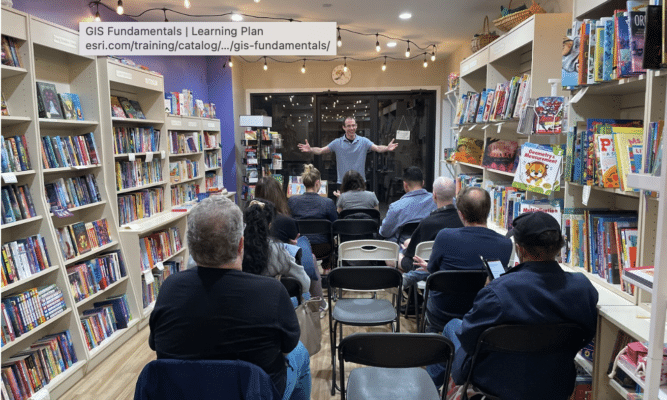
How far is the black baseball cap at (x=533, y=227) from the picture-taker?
179 cm

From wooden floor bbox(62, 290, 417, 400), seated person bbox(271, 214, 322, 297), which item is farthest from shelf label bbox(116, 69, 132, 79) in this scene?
wooden floor bbox(62, 290, 417, 400)

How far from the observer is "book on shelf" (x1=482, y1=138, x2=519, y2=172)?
12.9 feet

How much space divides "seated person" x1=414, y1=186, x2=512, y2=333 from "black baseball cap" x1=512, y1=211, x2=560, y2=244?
0.63 meters

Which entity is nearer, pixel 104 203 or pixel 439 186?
pixel 439 186

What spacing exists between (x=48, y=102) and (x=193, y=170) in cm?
277

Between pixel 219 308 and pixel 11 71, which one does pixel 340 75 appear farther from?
pixel 219 308

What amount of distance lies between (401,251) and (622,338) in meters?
1.94

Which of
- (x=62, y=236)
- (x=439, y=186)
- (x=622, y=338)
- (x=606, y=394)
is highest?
(x=439, y=186)

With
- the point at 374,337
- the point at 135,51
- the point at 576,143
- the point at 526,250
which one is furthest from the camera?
the point at 135,51

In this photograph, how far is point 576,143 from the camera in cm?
241

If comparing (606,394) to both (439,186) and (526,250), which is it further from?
(439,186)

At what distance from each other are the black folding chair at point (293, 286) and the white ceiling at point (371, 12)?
3.70m

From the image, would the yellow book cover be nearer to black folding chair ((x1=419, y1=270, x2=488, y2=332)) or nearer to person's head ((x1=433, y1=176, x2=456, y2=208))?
black folding chair ((x1=419, y1=270, x2=488, y2=332))

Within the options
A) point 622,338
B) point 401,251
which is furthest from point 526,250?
point 401,251
